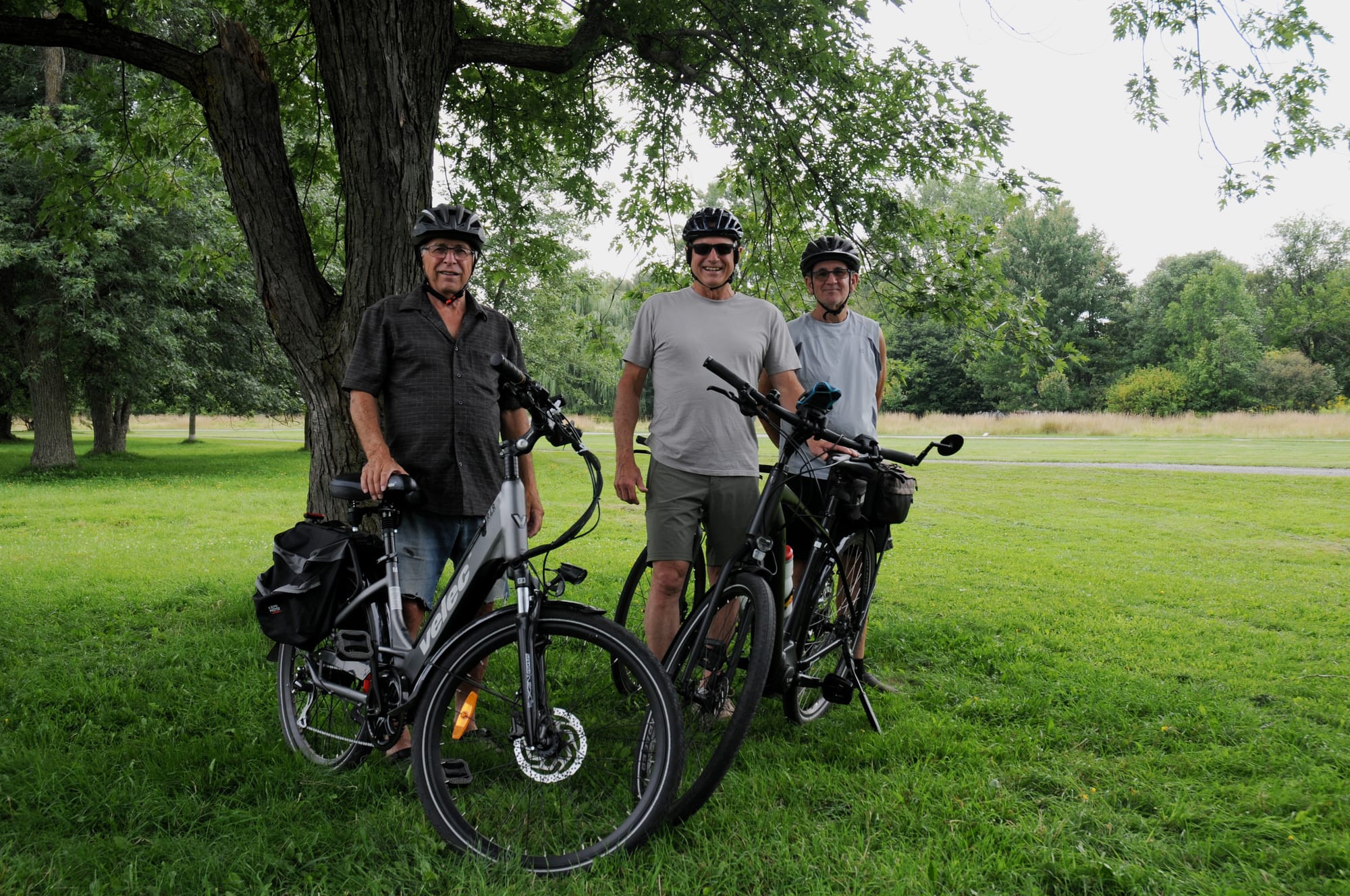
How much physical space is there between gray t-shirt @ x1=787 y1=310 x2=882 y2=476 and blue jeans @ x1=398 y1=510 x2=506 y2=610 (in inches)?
67.8

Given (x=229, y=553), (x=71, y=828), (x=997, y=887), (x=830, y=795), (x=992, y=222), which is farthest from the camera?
(x=229, y=553)

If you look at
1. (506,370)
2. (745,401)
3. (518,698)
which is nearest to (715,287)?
(745,401)

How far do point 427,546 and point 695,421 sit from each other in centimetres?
115

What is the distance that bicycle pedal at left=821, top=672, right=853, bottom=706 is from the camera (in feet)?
12.1

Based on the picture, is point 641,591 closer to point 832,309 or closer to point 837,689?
point 837,689

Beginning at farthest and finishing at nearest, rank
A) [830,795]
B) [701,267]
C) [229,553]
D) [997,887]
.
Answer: [229,553]
[701,267]
[830,795]
[997,887]

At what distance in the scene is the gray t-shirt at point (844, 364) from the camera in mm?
4227

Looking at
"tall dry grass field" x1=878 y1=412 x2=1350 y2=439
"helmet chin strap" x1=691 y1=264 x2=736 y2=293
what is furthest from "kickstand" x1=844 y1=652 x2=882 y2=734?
"tall dry grass field" x1=878 y1=412 x2=1350 y2=439

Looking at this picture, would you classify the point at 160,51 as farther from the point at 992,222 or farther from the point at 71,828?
the point at 992,222

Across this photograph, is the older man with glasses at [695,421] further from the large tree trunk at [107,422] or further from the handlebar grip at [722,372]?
the large tree trunk at [107,422]

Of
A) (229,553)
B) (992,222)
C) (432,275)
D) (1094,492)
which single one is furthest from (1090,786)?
(1094,492)

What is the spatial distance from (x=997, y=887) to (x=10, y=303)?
22.1 metres

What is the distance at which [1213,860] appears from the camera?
107 inches

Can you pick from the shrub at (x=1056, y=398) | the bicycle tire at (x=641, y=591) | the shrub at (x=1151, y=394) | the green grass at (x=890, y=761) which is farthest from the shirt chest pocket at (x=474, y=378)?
the shrub at (x=1056, y=398)
